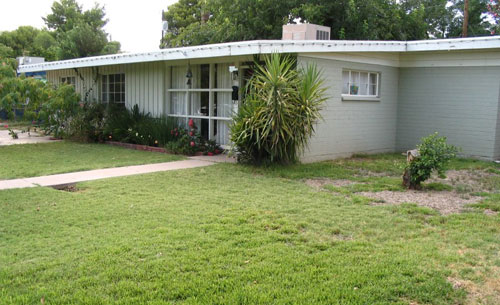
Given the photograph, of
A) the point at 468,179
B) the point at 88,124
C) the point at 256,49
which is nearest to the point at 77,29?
the point at 88,124

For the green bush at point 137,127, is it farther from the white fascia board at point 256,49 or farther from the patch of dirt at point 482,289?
the patch of dirt at point 482,289

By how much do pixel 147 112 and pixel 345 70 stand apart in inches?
240

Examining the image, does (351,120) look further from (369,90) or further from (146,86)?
(146,86)

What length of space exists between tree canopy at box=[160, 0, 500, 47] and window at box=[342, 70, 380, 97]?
302 inches

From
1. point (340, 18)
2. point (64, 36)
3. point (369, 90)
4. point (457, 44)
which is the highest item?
point (64, 36)

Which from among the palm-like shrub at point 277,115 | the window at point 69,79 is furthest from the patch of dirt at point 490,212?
the window at point 69,79

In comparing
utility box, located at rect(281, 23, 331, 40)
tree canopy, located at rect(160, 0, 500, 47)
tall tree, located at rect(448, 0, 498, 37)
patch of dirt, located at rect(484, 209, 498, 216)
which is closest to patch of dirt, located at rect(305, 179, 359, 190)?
patch of dirt, located at rect(484, 209, 498, 216)

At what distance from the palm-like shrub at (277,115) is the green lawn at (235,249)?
7.18 ft

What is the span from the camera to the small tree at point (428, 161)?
26.1 ft

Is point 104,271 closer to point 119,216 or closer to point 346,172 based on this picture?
point 119,216

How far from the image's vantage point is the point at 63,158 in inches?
447

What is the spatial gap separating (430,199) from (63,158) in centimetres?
798

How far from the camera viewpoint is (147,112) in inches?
583

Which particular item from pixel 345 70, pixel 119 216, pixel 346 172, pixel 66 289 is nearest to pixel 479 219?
pixel 346 172
